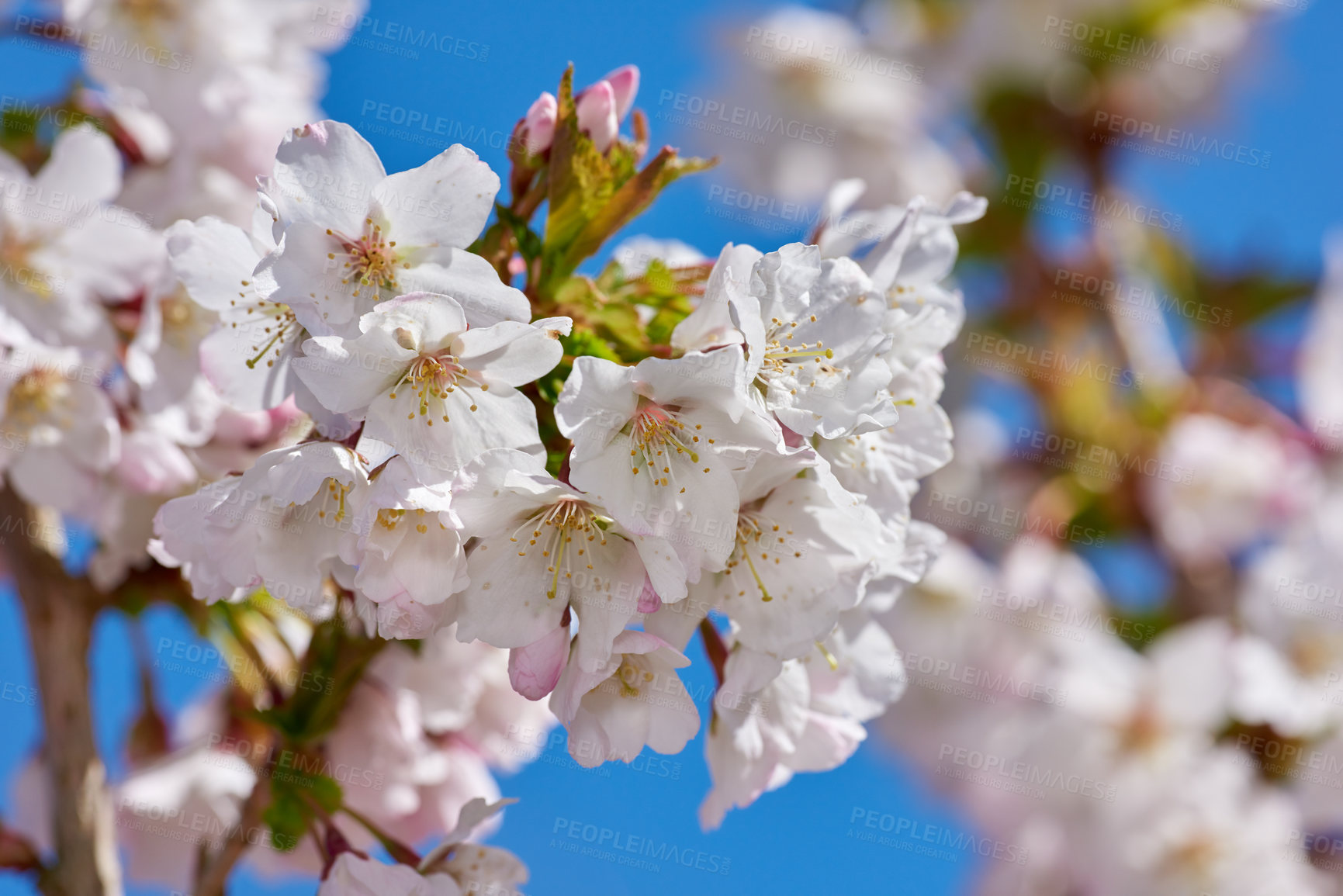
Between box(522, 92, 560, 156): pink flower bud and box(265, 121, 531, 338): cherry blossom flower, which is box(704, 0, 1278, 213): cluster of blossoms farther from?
box(265, 121, 531, 338): cherry blossom flower

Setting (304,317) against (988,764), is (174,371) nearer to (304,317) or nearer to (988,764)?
(304,317)

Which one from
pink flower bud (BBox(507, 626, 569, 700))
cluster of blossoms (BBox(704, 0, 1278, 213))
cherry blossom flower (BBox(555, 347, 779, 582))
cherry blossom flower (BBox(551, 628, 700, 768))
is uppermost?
cherry blossom flower (BBox(555, 347, 779, 582))

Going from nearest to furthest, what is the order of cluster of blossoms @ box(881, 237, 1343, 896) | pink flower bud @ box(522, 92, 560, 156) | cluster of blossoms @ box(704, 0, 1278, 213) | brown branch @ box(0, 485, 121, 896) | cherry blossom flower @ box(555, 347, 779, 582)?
1. cherry blossom flower @ box(555, 347, 779, 582)
2. pink flower bud @ box(522, 92, 560, 156)
3. brown branch @ box(0, 485, 121, 896)
4. cluster of blossoms @ box(881, 237, 1343, 896)
5. cluster of blossoms @ box(704, 0, 1278, 213)

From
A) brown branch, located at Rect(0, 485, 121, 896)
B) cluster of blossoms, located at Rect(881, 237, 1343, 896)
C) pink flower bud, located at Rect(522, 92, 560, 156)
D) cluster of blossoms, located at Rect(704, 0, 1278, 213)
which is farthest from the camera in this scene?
cluster of blossoms, located at Rect(704, 0, 1278, 213)

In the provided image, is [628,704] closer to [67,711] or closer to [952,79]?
[67,711]

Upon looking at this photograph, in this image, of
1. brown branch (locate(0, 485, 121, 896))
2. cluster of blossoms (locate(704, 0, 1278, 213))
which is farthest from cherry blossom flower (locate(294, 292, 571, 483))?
cluster of blossoms (locate(704, 0, 1278, 213))

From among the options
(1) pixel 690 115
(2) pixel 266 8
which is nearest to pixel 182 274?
(2) pixel 266 8

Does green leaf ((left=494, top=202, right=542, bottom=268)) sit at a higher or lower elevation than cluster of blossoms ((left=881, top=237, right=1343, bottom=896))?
higher
